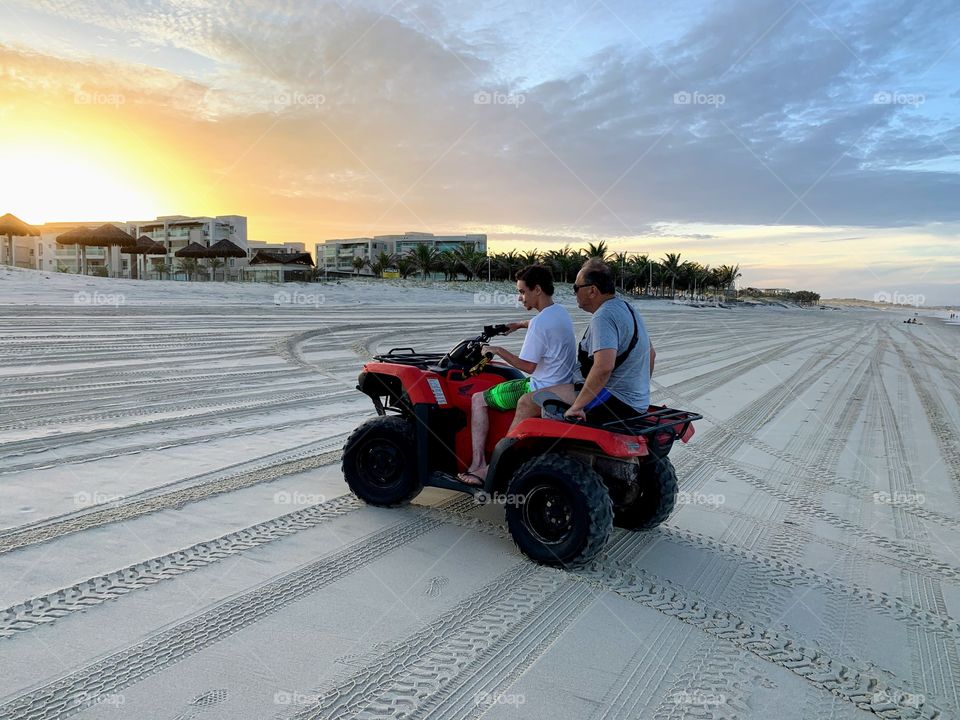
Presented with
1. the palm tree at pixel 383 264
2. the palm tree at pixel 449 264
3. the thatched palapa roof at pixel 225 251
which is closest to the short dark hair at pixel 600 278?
the thatched palapa roof at pixel 225 251

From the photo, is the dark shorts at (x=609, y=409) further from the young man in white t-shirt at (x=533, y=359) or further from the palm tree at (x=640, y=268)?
the palm tree at (x=640, y=268)

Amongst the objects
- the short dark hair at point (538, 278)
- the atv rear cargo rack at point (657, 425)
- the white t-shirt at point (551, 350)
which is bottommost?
the atv rear cargo rack at point (657, 425)

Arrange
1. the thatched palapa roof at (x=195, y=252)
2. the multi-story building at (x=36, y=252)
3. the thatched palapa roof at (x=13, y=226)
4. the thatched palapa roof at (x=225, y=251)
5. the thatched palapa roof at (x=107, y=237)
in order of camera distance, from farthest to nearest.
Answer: the multi-story building at (x=36, y=252)
the thatched palapa roof at (x=195, y=252)
the thatched palapa roof at (x=225, y=251)
the thatched palapa roof at (x=107, y=237)
the thatched palapa roof at (x=13, y=226)

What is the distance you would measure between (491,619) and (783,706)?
4.23ft

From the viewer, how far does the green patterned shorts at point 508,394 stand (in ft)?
13.3

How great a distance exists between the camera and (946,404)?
10883 mm

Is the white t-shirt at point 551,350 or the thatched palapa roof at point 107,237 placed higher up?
the thatched palapa roof at point 107,237

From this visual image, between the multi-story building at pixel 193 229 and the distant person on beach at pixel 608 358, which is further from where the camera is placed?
the multi-story building at pixel 193 229

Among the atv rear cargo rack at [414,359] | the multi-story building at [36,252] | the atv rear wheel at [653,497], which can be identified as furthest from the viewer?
the multi-story building at [36,252]

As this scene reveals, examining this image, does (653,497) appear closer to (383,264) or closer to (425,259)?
(425,259)

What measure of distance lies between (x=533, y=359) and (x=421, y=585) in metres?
1.44

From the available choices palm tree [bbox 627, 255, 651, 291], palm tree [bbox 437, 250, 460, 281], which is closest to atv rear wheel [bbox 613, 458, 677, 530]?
palm tree [bbox 437, 250, 460, 281]

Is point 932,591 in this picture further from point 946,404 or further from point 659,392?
point 946,404

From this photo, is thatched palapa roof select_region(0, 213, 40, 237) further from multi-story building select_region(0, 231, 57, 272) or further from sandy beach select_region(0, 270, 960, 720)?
multi-story building select_region(0, 231, 57, 272)
